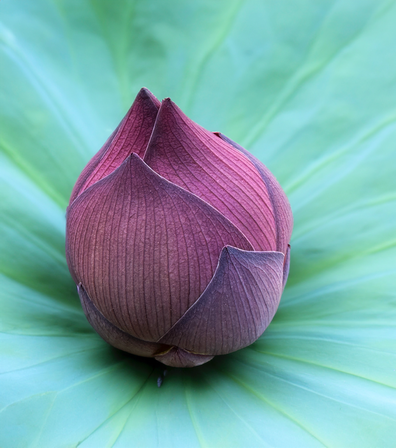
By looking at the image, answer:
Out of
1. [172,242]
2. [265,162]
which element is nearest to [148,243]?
[172,242]

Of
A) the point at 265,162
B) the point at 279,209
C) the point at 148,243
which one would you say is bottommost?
the point at 148,243

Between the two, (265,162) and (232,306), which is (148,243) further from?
(265,162)

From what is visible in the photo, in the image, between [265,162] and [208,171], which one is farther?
[265,162]

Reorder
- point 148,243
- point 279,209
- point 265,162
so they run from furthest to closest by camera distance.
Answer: point 265,162
point 279,209
point 148,243

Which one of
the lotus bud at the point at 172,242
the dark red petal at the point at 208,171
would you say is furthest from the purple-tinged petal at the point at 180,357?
the dark red petal at the point at 208,171

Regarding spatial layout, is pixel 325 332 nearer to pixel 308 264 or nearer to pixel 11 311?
pixel 308 264

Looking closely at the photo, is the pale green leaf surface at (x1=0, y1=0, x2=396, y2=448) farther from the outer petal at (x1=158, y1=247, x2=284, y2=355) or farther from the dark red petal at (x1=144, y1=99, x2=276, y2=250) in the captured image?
the dark red petal at (x1=144, y1=99, x2=276, y2=250)

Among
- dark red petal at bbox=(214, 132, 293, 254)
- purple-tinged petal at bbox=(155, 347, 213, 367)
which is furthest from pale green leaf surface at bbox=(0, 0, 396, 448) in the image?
dark red petal at bbox=(214, 132, 293, 254)
